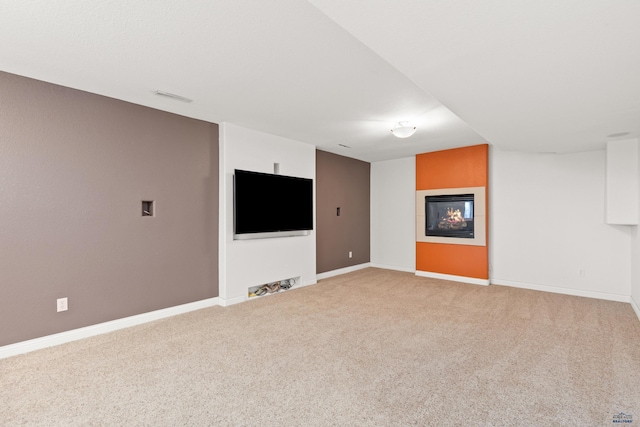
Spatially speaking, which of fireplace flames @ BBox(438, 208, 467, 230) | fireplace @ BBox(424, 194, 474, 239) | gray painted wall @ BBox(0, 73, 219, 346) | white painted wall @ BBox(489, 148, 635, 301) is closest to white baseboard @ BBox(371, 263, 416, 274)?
fireplace @ BBox(424, 194, 474, 239)

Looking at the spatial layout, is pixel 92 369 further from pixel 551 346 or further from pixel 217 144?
pixel 551 346

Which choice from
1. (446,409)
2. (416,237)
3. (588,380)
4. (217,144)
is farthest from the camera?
(416,237)

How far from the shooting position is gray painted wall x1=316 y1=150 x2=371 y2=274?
6.00m

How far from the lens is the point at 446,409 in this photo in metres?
1.98

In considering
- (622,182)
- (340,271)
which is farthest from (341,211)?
(622,182)

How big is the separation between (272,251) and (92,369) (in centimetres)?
270

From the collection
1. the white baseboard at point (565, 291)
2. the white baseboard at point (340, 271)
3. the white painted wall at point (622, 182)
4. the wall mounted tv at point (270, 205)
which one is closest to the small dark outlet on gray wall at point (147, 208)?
the wall mounted tv at point (270, 205)

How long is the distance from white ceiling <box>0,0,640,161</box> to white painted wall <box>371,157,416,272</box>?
2.91 metres

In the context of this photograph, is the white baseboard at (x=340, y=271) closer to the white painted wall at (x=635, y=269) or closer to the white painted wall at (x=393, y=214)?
the white painted wall at (x=393, y=214)

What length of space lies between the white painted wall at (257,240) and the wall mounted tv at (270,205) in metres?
0.12

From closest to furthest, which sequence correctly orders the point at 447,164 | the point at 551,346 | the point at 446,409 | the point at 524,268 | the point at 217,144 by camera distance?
the point at 446,409 → the point at 551,346 → the point at 217,144 → the point at 524,268 → the point at 447,164

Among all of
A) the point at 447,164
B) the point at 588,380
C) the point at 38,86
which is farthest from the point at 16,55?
A: the point at 447,164

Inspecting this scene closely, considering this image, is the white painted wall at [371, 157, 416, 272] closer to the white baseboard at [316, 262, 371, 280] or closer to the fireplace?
the white baseboard at [316, 262, 371, 280]

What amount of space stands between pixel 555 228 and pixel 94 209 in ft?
21.1
